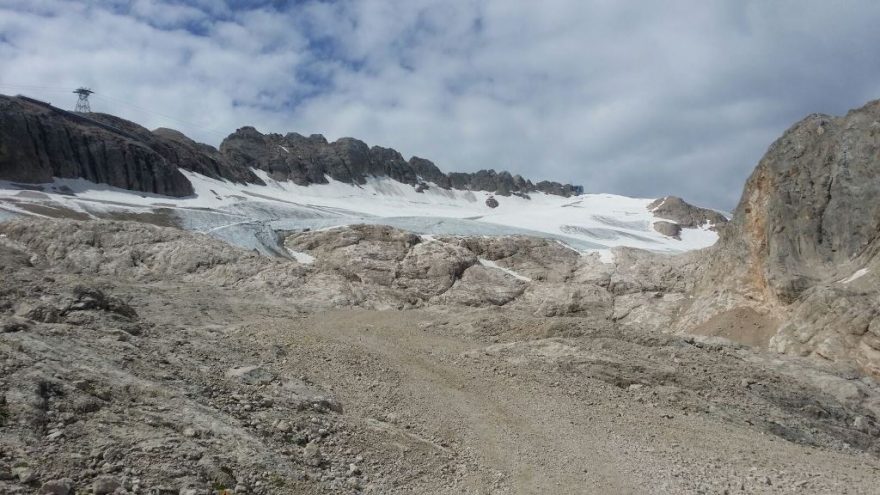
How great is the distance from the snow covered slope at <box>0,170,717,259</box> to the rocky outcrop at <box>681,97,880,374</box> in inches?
637

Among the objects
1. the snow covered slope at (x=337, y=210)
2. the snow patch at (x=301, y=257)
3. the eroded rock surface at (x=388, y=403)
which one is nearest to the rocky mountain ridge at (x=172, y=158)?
the snow covered slope at (x=337, y=210)

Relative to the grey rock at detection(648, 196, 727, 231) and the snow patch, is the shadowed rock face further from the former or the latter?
the grey rock at detection(648, 196, 727, 231)

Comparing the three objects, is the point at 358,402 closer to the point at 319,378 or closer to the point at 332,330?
the point at 319,378

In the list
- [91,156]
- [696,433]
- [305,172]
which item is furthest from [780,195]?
[305,172]

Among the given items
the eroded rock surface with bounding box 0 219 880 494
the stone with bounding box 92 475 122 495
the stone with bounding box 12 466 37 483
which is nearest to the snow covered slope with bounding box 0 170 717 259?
the eroded rock surface with bounding box 0 219 880 494

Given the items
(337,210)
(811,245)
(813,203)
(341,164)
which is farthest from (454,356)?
(341,164)

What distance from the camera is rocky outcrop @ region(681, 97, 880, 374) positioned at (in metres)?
24.6

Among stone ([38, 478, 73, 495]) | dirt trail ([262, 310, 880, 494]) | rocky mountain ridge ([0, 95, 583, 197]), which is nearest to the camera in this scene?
stone ([38, 478, 73, 495])

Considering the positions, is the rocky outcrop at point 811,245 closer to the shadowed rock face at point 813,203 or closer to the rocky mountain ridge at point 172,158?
the shadowed rock face at point 813,203

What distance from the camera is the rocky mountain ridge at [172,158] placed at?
73562 mm

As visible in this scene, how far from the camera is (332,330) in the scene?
69.6ft

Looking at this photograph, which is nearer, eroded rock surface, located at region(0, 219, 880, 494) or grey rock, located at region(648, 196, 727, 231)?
eroded rock surface, located at region(0, 219, 880, 494)

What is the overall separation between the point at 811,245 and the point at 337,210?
258ft

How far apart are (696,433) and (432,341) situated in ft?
29.5
